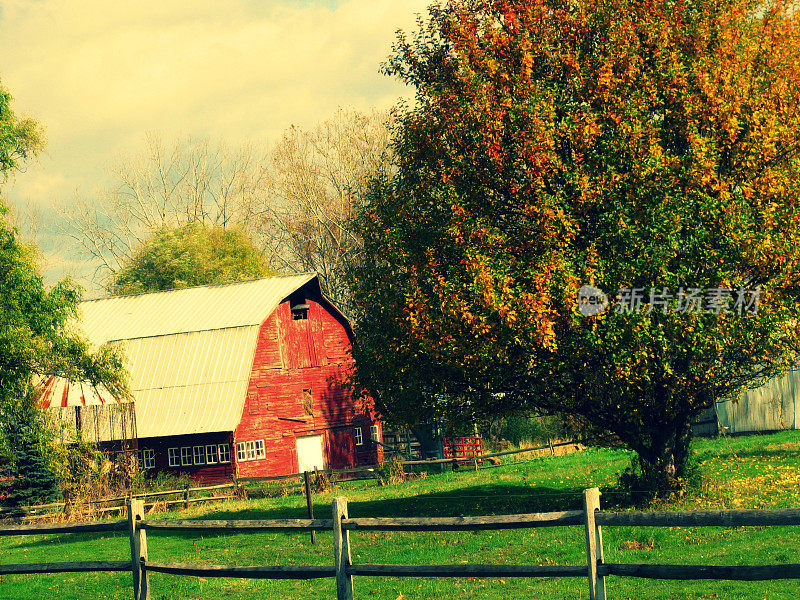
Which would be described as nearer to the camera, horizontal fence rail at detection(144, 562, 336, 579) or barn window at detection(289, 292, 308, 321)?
horizontal fence rail at detection(144, 562, 336, 579)

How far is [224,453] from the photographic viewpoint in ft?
133

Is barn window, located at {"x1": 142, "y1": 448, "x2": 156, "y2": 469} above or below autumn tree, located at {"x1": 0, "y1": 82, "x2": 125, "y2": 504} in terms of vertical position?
below

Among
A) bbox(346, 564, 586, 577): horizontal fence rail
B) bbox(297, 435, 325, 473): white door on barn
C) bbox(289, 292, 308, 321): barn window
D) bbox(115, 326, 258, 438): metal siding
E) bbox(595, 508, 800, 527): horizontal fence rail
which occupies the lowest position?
bbox(297, 435, 325, 473): white door on barn

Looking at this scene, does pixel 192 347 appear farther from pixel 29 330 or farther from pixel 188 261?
pixel 188 261

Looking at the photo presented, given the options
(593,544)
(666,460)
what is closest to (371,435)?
(666,460)

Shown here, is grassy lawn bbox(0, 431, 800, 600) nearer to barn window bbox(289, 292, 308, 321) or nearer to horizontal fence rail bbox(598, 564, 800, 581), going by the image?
horizontal fence rail bbox(598, 564, 800, 581)

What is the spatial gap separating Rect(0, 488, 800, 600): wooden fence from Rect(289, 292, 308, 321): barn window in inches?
1296

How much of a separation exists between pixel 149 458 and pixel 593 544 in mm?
36236

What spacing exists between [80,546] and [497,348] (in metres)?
14.9

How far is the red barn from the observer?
40.7 m

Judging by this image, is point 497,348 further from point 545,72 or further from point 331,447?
point 331,447

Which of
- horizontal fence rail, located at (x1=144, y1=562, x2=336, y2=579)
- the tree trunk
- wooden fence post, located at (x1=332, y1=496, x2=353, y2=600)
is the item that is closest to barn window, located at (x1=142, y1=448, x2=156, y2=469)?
the tree trunk

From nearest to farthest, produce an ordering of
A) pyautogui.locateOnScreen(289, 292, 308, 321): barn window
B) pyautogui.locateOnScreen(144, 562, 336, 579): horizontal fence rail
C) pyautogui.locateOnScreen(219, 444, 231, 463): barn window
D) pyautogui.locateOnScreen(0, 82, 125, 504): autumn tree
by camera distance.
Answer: pyautogui.locateOnScreen(144, 562, 336, 579): horizontal fence rail
pyautogui.locateOnScreen(0, 82, 125, 504): autumn tree
pyautogui.locateOnScreen(219, 444, 231, 463): barn window
pyautogui.locateOnScreen(289, 292, 308, 321): barn window

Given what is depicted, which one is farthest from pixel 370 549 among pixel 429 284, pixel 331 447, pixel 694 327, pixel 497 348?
pixel 331 447
